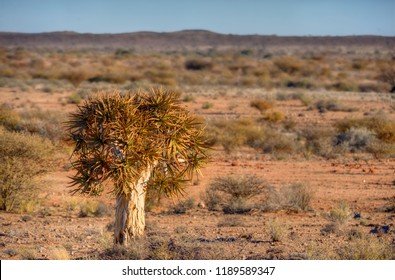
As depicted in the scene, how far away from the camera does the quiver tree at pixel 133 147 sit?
27.5 ft

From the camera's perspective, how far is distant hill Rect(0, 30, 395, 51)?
452 feet

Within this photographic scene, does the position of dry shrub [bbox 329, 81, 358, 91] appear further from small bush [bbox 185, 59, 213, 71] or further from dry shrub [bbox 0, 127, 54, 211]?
dry shrub [bbox 0, 127, 54, 211]

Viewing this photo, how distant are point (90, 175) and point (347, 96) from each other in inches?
1342

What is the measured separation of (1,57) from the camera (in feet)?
247

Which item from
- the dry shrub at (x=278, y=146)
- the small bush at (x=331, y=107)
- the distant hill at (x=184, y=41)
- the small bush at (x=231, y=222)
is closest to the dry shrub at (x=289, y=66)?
the small bush at (x=331, y=107)

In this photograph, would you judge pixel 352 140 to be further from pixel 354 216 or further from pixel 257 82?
pixel 257 82

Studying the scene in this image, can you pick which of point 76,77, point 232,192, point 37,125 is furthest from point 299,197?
point 76,77

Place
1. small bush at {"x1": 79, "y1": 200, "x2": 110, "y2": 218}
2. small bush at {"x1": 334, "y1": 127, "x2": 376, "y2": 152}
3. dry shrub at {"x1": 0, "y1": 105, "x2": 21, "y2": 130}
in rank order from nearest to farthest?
small bush at {"x1": 79, "y1": 200, "x2": 110, "y2": 218} < small bush at {"x1": 334, "y1": 127, "x2": 376, "y2": 152} < dry shrub at {"x1": 0, "y1": 105, "x2": 21, "y2": 130}

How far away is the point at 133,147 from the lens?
27.3ft

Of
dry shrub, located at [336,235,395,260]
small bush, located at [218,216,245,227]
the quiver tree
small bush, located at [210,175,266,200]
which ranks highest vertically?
the quiver tree

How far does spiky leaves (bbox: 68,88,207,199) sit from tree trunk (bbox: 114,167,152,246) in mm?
137

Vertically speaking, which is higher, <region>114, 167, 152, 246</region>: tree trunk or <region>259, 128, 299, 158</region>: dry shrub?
<region>114, 167, 152, 246</region>: tree trunk

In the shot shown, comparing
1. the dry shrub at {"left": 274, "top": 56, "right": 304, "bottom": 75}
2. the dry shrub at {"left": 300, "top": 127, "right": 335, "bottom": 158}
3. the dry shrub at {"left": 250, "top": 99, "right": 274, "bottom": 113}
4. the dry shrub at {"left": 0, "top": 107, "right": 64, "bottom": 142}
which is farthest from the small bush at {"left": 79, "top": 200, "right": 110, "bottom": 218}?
the dry shrub at {"left": 274, "top": 56, "right": 304, "bottom": 75}

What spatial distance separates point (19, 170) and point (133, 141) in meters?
5.19
